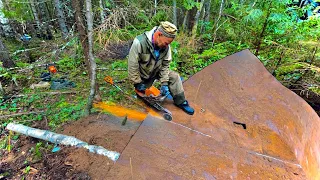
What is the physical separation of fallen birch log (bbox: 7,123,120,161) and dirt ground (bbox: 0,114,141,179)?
58 mm

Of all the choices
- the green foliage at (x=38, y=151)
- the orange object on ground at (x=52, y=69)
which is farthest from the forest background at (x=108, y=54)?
the green foliage at (x=38, y=151)

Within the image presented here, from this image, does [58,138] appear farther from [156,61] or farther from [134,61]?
[156,61]

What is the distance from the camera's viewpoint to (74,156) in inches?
93.0

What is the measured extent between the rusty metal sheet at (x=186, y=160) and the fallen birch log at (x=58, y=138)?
0.66 meters

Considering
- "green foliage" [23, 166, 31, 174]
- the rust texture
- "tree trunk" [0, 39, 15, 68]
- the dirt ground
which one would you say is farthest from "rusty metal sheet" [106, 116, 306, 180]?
"tree trunk" [0, 39, 15, 68]

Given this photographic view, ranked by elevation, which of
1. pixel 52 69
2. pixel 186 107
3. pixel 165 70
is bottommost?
pixel 52 69

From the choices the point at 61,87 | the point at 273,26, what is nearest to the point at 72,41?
the point at 61,87

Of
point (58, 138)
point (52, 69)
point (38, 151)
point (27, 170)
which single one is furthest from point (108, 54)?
point (27, 170)

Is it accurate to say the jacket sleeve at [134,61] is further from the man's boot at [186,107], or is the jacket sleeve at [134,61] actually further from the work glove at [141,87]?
the man's boot at [186,107]

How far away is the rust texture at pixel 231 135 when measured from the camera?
166 centimetres

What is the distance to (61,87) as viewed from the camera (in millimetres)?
4070

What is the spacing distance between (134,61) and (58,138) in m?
1.46

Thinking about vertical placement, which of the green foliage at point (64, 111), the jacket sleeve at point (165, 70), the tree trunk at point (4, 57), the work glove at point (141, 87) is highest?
the jacket sleeve at point (165, 70)

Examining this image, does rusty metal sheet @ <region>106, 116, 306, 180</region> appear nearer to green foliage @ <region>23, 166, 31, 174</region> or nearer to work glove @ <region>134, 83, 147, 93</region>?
work glove @ <region>134, 83, 147, 93</region>
